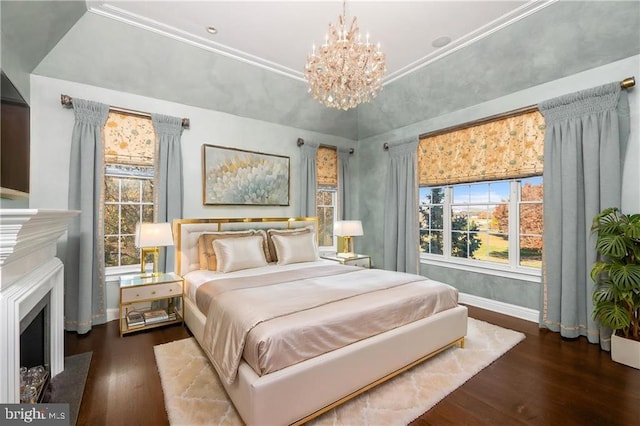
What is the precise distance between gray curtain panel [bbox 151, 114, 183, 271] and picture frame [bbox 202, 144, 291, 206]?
371 millimetres

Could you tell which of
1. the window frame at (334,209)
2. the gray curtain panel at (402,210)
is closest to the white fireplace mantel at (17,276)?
the window frame at (334,209)

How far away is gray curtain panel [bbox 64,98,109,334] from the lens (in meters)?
3.13

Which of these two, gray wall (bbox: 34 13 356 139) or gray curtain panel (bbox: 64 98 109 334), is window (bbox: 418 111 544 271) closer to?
gray wall (bbox: 34 13 356 139)

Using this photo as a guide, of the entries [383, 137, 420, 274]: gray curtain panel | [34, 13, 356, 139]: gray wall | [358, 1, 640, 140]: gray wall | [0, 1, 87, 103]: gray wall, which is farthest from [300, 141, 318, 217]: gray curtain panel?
[0, 1, 87, 103]: gray wall

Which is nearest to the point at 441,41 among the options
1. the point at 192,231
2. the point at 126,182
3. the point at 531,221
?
the point at 531,221

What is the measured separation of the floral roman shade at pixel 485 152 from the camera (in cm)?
347

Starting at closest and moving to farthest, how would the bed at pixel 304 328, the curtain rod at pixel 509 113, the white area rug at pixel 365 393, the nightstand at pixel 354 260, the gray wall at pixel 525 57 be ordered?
the bed at pixel 304 328
the white area rug at pixel 365 393
the gray wall at pixel 525 57
the curtain rod at pixel 509 113
the nightstand at pixel 354 260

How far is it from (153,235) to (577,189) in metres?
4.55

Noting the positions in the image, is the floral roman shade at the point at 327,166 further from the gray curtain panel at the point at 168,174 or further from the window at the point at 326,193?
the gray curtain panel at the point at 168,174

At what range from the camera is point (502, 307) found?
12.4 feet

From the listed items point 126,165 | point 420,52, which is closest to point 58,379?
point 126,165

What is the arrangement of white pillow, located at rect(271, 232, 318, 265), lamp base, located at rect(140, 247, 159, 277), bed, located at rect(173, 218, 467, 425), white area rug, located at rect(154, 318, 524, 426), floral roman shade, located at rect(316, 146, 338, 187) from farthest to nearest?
floral roman shade, located at rect(316, 146, 338, 187), white pillow, located at rect(271, 232, 318, 265), lamp base, located at rect(140, 247, 159, 277), white area rug, located at rect(154, 318, 524, 426), bed, located at rect(173, 218, 467, 425)

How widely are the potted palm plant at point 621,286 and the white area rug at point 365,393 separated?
79 cm

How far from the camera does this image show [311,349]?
1.85 m
